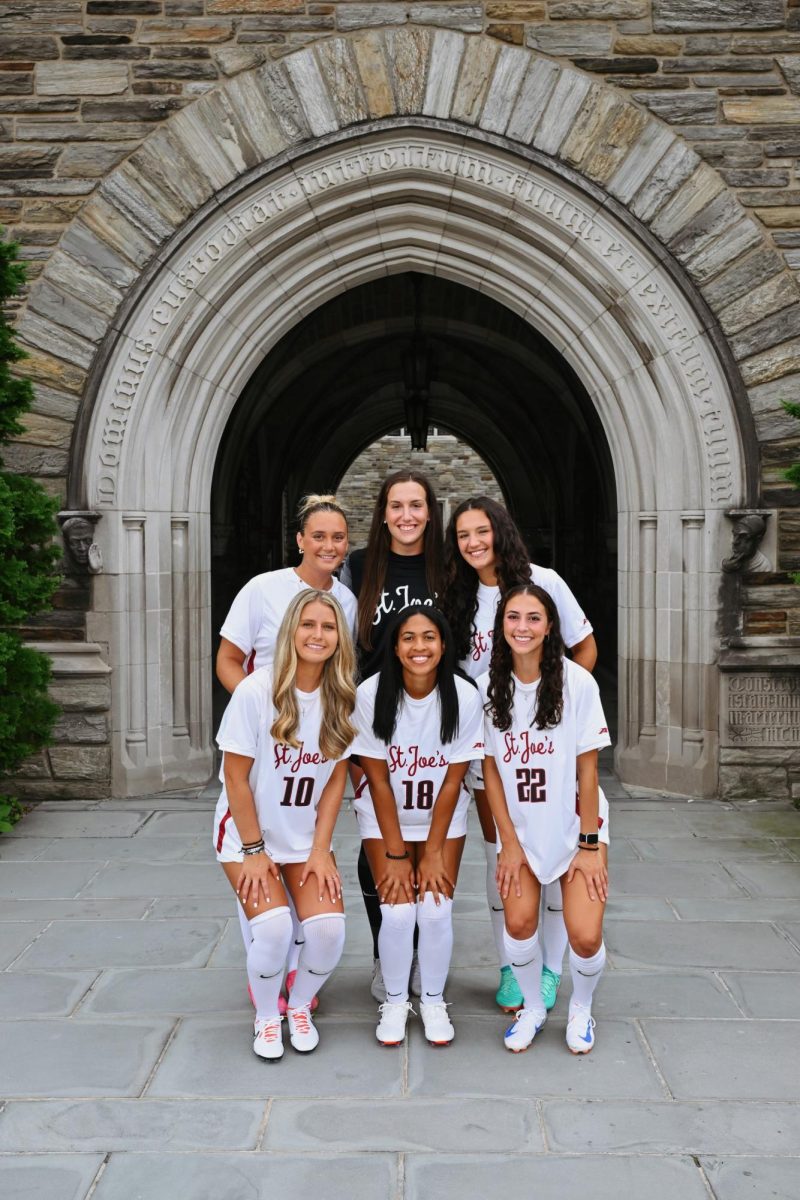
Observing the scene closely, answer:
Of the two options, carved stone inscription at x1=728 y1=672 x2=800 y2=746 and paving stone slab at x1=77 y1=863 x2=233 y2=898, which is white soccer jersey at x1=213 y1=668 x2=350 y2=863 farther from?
carved stone inscription at x1=728 y1=672 x2=800 y2=746

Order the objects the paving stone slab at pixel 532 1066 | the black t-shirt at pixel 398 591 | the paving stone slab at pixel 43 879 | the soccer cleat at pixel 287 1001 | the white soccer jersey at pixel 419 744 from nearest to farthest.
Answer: the paving stone slab at pixel 532 1066, the white soccer jersey at pixel 419 744, the soccer cleat at pixel 287 1001, the black t-shirt at pixel 398 591, the paving stone slab at pixel 43 879

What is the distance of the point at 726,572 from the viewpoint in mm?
5961

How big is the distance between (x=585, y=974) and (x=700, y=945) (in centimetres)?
101

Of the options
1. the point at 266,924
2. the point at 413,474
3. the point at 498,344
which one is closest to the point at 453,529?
the point at 413,474

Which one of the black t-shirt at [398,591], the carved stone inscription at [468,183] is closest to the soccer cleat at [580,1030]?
the black t-shirt at [398,591]

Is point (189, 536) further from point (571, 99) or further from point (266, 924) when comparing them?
Result: point (266, 924)

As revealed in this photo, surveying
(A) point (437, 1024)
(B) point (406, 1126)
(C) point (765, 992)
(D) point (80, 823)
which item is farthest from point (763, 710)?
(B) point (406, 1126)

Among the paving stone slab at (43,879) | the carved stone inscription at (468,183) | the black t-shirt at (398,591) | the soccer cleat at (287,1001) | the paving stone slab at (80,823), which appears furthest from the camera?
the carved stone inscription at (468,183)

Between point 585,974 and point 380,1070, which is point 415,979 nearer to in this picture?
point 380,1070

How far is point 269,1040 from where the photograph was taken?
9.84ft

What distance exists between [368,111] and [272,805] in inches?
165

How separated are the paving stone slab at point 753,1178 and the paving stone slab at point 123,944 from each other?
1817 millimetres

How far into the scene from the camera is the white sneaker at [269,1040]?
2.98m

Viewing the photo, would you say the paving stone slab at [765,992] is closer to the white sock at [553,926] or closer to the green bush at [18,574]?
the white sock at [553,926]
